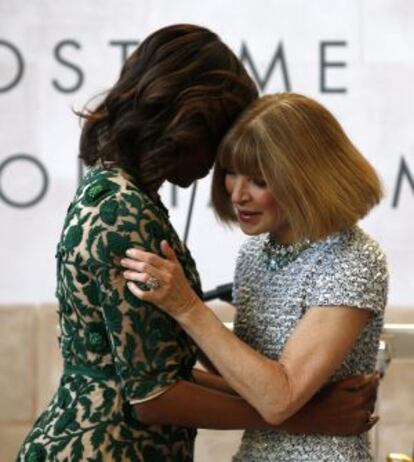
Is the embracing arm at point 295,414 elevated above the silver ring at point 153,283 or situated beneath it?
situated beneath

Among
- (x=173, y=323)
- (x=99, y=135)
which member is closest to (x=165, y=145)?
(x=99, y=135)

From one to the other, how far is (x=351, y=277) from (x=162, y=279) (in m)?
0.32

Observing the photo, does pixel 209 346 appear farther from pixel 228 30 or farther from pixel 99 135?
pixel 228 30

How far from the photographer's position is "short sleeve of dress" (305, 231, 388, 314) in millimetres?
1920

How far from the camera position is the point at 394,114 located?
4355mm

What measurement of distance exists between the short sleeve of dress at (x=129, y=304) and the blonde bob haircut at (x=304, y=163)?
7.9 inches

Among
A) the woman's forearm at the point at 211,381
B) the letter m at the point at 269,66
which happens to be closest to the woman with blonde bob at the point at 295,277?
the woman's forearm at the point at 211,381

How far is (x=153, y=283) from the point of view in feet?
6.05

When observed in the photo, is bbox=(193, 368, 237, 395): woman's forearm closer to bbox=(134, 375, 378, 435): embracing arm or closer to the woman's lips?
bbox=(134, 375, 378, 435): embracing arm

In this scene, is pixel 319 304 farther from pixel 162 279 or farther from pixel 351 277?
pixel 162 279

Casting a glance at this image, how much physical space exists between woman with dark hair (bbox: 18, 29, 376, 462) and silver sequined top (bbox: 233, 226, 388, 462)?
0.04 meters

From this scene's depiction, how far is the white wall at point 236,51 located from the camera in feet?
14.2

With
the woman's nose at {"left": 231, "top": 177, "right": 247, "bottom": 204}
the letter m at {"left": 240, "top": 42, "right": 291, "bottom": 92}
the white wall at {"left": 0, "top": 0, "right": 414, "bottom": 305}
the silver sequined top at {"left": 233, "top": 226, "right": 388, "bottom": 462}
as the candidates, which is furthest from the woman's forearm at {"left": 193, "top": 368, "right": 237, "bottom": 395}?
the letter m at {"left": 240, "top": 42, "right": 291, "bottom": 92}

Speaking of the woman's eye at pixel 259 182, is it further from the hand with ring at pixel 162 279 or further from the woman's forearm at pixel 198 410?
the woman's forearm at pixel 198 410
